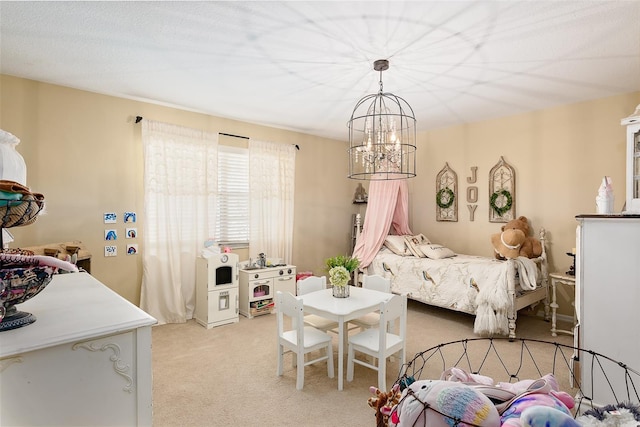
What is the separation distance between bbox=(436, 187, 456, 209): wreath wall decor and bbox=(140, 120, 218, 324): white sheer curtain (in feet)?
11.4

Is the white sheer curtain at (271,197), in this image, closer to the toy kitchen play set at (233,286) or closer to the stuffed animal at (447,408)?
the toy kitchen play set at (233,286)

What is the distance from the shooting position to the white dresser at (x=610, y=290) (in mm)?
2086

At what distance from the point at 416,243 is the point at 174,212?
3388 millimetres

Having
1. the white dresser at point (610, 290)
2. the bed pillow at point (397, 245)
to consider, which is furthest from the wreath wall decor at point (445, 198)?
the white dresser at point (610, 290)

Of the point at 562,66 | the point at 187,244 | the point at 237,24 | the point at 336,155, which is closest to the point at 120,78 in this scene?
the point at 237,24

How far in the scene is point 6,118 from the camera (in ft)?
10.2

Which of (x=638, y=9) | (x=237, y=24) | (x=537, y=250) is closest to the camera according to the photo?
(x=638, y=9)

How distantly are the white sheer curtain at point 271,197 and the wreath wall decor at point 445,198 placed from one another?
93.6 inches

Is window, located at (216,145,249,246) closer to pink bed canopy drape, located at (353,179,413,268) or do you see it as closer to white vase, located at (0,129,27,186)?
pink bed canopy drape, located at (353,179,413,268)

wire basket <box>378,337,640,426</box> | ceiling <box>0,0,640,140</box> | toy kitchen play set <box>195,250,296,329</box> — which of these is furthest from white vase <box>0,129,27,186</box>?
toy kitchen play set <box>195,250,296,329</box>

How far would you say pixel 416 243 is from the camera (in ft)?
16.3

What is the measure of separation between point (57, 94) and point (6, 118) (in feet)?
1.63

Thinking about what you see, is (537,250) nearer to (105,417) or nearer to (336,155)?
(336,155)

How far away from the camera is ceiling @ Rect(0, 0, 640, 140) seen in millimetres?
2170
